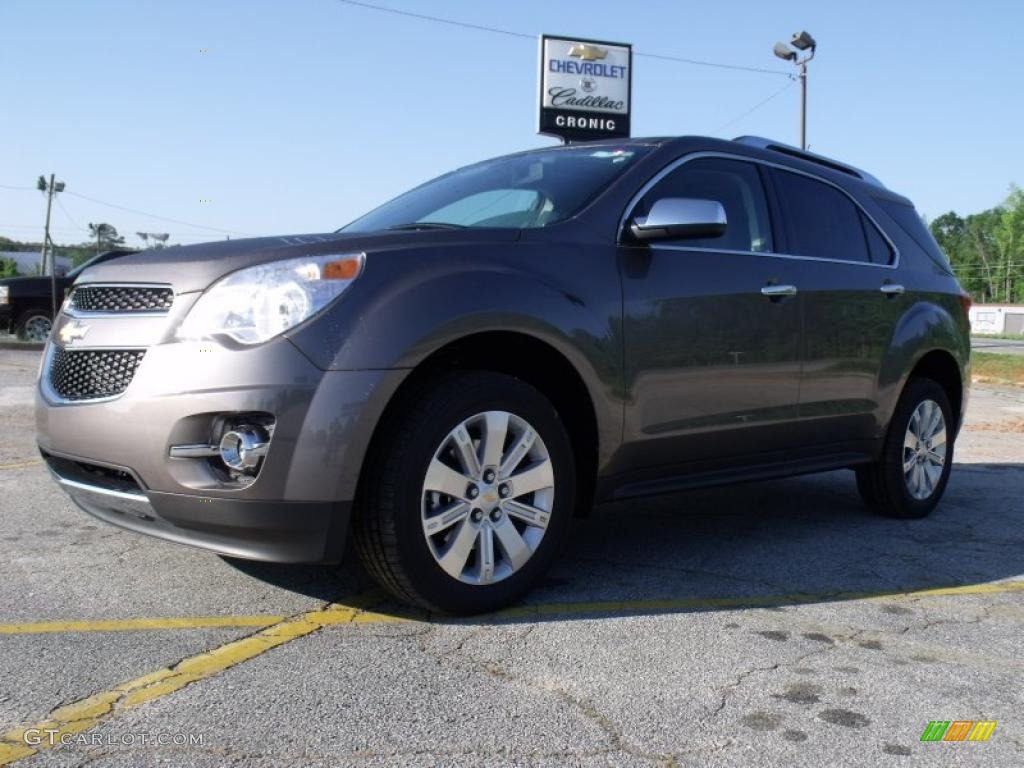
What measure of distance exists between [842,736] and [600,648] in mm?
791

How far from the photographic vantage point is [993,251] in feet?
395

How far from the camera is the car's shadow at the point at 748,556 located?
3.64 meters

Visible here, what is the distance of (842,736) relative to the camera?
249 centimetres

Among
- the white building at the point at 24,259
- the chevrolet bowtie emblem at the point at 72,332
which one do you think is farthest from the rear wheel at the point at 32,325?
the white building at the point at 24,259

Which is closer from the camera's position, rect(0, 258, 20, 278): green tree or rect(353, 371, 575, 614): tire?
rect(353, 371, 575, 614): tire

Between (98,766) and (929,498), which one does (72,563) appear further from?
(929,498)

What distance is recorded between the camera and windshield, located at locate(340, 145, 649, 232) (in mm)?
3928

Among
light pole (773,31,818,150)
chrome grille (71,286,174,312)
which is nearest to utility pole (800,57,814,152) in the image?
light pole (773,31,818,150)

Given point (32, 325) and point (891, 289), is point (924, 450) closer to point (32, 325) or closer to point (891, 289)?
point (891, 289)

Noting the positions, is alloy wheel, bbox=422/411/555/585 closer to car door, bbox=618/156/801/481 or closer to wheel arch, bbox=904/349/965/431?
car door, bbox=618/156/801/481

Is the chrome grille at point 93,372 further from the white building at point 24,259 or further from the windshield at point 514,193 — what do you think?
the white building at point 24,259

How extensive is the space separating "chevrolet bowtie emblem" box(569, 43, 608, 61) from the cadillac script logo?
19.8 meters

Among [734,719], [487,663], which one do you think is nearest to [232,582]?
[487,663]

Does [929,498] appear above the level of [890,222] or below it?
below
